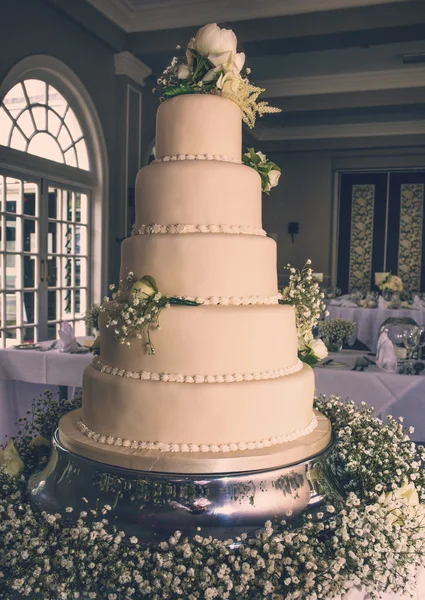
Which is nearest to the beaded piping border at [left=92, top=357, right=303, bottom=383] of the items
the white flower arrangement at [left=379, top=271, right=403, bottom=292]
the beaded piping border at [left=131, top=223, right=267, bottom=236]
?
the beaded piping border at [left=131, top=223, right=267, bottom=236]

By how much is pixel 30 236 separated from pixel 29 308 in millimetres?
766

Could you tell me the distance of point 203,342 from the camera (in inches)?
64.4

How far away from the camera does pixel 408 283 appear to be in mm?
12344

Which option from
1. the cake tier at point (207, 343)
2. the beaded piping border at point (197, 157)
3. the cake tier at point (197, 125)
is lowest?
the cake tier at point (207, 343)

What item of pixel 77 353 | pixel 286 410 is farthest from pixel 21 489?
pixel 77 353

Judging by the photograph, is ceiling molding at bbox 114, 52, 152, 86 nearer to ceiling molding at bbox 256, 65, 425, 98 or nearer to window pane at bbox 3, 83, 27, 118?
window pane at bbox 3, 83, 27, 118

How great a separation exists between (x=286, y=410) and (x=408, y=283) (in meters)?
11.4

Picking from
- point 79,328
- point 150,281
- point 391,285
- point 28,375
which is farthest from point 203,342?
point 391,285

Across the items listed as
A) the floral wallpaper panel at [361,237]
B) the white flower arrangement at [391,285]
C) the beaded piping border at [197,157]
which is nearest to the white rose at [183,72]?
the beaded piping border at [197,157]

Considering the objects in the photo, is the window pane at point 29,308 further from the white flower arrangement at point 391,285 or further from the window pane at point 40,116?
the white flower arrangement at point 391,285

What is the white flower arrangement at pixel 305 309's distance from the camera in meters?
2.15

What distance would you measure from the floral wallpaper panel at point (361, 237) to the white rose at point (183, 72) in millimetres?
11166

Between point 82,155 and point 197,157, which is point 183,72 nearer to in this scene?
point 197,157

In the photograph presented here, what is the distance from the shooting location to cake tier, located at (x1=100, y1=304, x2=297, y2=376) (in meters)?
1.64
